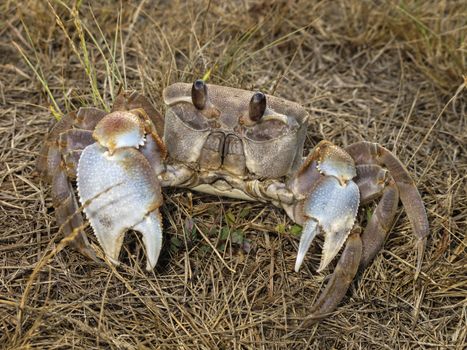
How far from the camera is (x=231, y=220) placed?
3.38 meters

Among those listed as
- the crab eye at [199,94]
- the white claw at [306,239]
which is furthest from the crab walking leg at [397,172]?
the crab eye at [199,94]

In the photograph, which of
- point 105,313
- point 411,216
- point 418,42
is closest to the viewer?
point 105,313

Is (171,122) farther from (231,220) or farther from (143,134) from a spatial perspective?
(231,220)

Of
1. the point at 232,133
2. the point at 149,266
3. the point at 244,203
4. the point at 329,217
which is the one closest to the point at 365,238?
the point at 329,217

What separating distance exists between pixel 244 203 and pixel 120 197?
842 mm

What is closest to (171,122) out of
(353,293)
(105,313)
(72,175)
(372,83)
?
(72,175)

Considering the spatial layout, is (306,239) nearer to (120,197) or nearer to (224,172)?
(224,172)

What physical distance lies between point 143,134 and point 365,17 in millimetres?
2388

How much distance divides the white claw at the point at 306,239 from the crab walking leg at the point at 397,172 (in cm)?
60

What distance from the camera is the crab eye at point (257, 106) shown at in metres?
2.97

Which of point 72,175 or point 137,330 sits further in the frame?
point 72,175

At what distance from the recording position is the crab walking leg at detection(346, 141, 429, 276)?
3.35 m

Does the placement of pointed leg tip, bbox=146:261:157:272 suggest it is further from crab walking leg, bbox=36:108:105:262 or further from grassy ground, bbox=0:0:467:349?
crab walking leg, bbox=36:108:105:262

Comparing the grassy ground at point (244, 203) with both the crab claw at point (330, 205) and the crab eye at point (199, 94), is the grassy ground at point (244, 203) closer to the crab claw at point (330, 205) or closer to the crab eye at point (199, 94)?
the crab claw at point (330, 205)
